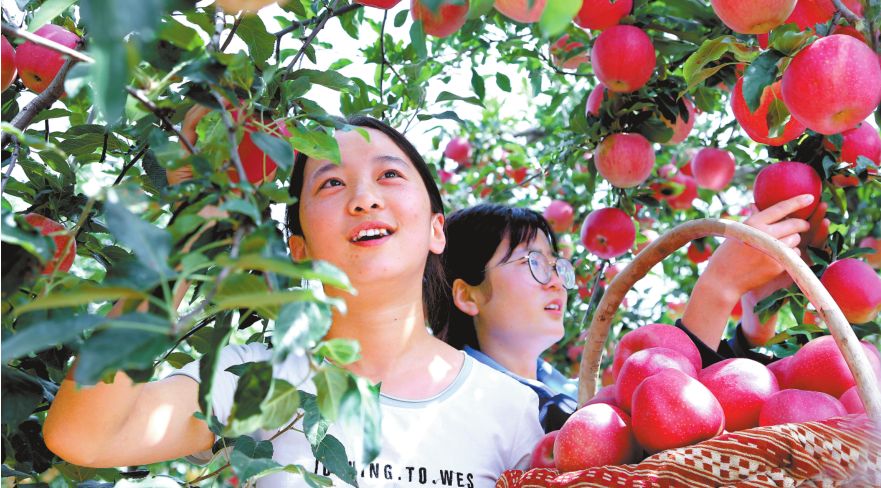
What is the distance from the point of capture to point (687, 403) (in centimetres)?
102

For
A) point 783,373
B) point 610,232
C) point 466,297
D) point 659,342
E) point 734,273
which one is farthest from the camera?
point 466,297

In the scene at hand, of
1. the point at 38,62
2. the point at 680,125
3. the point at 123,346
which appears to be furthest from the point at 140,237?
the point at 680,125

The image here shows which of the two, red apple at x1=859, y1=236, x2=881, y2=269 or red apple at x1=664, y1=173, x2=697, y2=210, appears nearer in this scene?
red apple at x1=859, y1=236, x2=881, y2=269

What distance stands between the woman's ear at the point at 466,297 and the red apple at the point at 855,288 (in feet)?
3.14

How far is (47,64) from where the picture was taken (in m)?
1.32

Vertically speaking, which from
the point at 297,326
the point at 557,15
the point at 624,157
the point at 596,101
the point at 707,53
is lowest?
the point at 624,157

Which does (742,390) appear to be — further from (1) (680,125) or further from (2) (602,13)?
(1) (680,125)

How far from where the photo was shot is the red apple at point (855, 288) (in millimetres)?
1517

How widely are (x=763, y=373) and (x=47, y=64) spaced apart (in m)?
1.18

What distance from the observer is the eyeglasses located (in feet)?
7.47

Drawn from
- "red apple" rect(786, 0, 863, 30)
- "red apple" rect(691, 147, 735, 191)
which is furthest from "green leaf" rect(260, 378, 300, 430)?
"red apple" rect(691, 147, 735, 191)

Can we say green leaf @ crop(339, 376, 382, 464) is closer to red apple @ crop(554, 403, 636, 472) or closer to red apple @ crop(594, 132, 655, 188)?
A: red apple @ crop(554, 403, 636, 472)

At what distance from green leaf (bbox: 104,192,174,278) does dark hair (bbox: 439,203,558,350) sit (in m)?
1.72

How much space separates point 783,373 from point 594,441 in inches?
14.3
